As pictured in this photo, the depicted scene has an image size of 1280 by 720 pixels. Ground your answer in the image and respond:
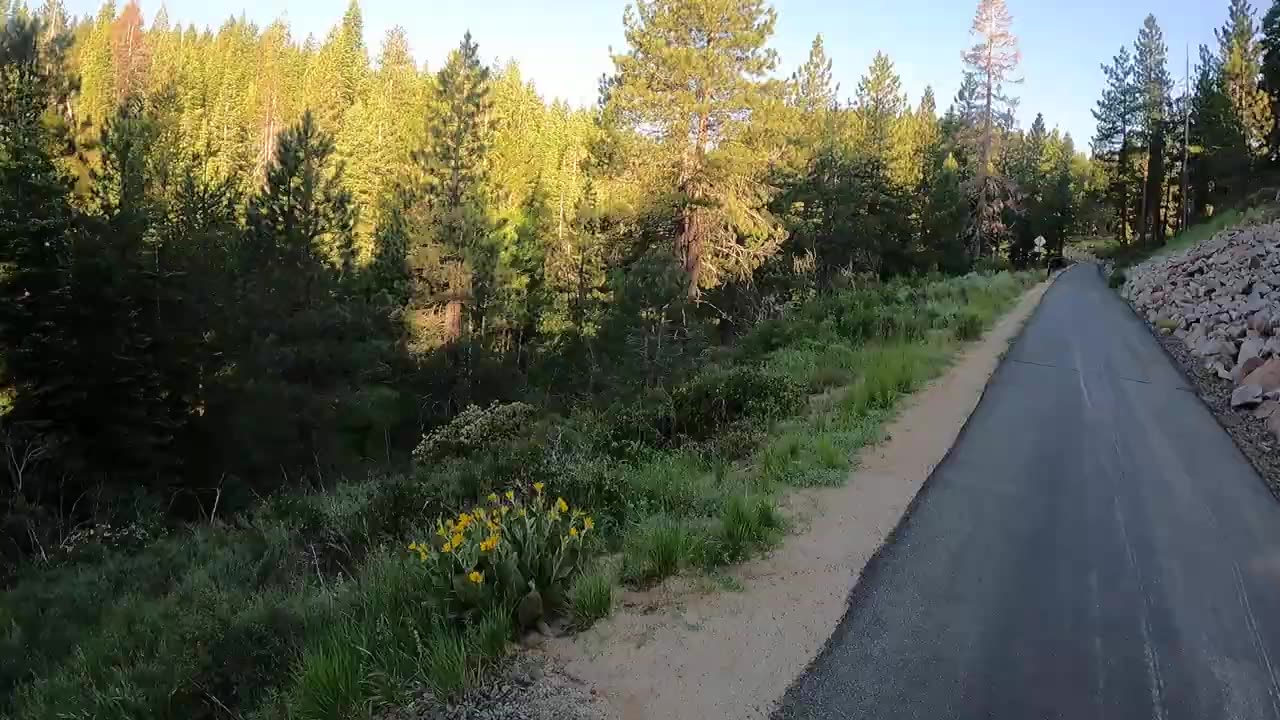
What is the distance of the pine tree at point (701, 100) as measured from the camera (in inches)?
888

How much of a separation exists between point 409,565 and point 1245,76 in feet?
220

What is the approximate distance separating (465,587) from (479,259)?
28559 mm

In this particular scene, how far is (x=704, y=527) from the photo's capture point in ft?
18.7

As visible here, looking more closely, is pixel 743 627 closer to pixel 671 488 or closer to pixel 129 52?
pixel 671 488

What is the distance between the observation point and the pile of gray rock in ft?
34.2

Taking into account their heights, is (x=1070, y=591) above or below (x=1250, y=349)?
below

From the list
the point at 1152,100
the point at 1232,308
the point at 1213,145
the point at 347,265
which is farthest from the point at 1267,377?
the point at 1152,100

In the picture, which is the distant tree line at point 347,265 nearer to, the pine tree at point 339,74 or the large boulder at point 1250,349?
the large boulder at point 1250,349

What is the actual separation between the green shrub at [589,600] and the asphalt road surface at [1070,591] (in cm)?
121

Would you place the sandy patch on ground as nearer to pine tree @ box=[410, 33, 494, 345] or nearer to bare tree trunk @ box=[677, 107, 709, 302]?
bare tree trunk @ box=[677, 107, 709, 302]

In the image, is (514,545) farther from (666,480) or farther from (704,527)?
(666,480)

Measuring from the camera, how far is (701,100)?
23156 mm

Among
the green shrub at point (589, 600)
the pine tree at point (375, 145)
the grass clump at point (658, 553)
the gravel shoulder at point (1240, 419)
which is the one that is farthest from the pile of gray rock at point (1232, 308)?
the pine tree at point (375, 145)

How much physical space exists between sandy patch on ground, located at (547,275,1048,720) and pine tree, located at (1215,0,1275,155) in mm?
53914
